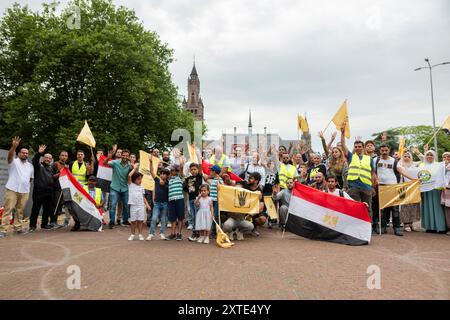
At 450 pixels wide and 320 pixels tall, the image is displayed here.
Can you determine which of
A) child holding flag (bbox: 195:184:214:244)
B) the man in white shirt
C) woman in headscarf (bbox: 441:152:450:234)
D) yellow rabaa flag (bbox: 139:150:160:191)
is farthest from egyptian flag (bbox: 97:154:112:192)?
woman in headscarf (bbox: 441:152:450:234)

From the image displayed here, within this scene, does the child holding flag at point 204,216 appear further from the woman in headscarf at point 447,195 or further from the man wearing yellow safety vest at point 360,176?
the woman in headscarf at point 447,195

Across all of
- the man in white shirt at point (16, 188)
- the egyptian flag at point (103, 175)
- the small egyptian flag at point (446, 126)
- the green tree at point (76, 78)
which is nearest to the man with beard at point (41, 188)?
the man in white shirt at point (16, 188)

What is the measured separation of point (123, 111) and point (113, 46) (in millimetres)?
4243

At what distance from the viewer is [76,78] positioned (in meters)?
23.6

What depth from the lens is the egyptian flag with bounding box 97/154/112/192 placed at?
10523mm

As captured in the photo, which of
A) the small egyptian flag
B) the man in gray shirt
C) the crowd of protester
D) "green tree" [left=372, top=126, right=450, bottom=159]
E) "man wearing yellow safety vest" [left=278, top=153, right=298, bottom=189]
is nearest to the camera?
the crowd of protester

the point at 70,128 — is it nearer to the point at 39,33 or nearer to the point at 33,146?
the point at 33,146

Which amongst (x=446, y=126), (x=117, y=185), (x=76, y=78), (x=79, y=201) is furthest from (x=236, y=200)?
(x=76, y=78)

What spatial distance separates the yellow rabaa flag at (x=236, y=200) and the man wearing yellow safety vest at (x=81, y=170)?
14.6 ft

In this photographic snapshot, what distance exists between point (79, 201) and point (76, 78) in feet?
55.3

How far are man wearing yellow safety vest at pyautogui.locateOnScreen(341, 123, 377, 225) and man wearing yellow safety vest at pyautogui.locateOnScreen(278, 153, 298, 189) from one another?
1.75 metres

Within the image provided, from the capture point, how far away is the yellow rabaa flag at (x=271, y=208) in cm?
984

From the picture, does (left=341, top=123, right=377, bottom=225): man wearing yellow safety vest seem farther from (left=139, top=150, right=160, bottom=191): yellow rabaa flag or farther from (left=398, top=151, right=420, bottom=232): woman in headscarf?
(left=139, top=150, right=160, bottom=191): yellow rabaa flag
